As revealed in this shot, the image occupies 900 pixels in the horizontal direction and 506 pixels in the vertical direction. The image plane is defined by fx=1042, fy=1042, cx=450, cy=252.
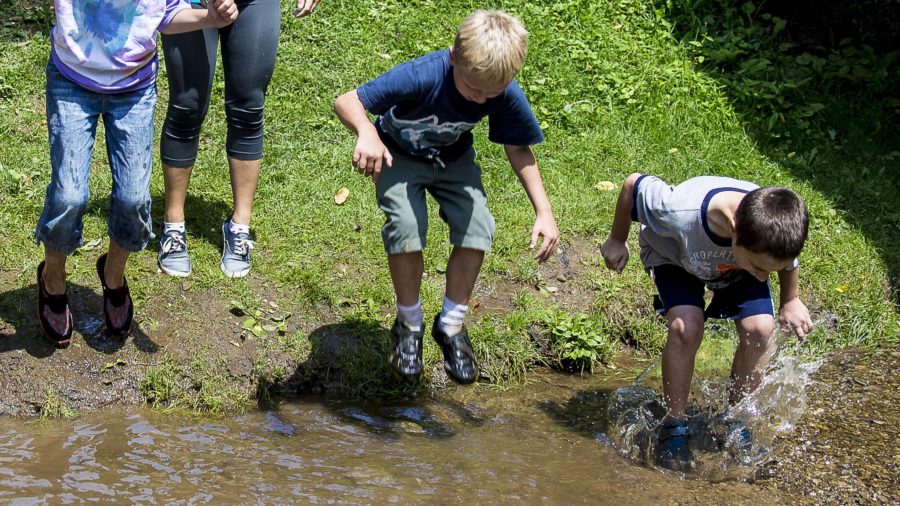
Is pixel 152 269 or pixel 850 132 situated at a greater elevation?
pixel 850 132

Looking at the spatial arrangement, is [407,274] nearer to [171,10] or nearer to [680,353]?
[680,353]

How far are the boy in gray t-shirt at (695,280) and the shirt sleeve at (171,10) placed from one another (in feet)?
6.56

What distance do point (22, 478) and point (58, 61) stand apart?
163 centimetres

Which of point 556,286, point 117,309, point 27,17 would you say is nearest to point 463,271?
point 556,286

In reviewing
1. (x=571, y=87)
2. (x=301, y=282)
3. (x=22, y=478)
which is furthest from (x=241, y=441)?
(x=571, y=87)

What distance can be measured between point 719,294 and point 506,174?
7.70ft

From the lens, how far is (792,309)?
4.27 metres

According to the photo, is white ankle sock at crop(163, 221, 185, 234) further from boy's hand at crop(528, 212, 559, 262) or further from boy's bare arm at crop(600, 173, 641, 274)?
boy's bare arm at crop(600, 173, 641, 274)

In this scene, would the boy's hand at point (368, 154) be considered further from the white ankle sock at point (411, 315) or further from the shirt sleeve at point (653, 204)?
the shirt sleeve at point (653, 204)

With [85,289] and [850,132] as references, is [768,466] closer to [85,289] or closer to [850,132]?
[85,289]

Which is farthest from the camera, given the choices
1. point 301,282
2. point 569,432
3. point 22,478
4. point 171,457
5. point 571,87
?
point 571,87

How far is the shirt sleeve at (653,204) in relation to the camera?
421cm

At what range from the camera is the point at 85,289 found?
16.1 feet

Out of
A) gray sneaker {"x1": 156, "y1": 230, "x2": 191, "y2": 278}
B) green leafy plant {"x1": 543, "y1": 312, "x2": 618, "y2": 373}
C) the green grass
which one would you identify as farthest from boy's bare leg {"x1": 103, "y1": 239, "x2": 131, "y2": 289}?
green leafy plant {"x1": 543, "y1": 312, "x2": 618, "y2": 373}
